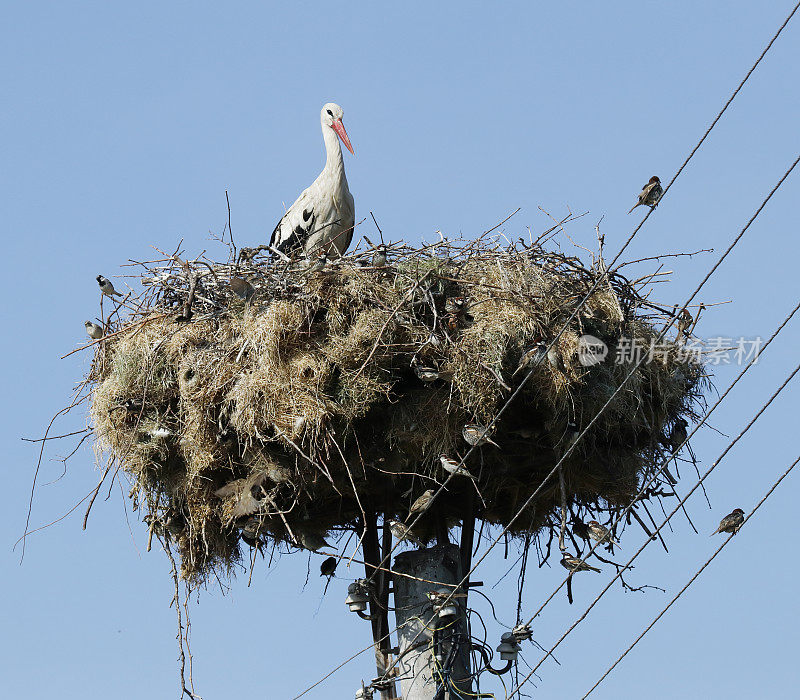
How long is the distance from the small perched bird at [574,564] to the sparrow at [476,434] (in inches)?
39.3

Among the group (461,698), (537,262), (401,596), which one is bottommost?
(461,698)

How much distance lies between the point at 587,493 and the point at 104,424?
337cm

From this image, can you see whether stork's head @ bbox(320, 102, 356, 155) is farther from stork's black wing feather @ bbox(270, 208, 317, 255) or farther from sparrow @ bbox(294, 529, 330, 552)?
sparrow @ bbox(294, 529, 330, 552)

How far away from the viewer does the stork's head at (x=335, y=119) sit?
11867 mm

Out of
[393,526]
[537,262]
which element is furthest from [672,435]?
[393,526]

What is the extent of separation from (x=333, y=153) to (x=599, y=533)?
4604 mm

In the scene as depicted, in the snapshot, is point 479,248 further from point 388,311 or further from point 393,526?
point 393,526

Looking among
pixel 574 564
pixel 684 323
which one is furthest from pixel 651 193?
pixel 574 564

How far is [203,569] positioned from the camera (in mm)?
9125

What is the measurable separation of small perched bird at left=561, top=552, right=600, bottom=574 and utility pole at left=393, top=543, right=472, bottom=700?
71 centimetres

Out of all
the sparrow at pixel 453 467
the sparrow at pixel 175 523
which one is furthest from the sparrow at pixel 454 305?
the sparrow at pixel 175 523

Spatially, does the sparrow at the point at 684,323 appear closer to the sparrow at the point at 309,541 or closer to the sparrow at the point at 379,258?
the sparrow at the point at 379,258

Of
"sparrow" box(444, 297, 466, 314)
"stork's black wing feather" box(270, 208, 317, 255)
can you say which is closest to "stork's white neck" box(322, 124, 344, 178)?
"stork's black wing feather" box(270, 208, 317, 255)

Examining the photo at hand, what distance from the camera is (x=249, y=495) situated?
27.6 ft
